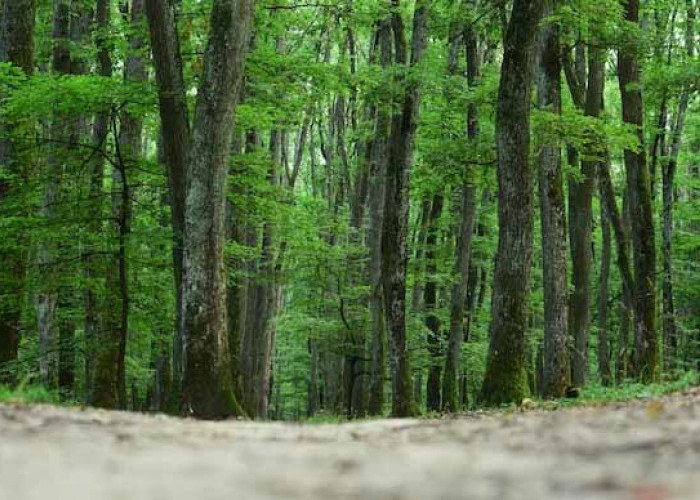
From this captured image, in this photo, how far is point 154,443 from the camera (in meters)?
4.77

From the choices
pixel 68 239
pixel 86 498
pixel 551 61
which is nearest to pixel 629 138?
pixel 551 61

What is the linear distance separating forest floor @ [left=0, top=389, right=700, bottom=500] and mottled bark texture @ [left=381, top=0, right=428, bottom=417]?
9.83 m

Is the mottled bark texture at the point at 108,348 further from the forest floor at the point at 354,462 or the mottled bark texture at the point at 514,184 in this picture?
the forest floor at the point at 354,462

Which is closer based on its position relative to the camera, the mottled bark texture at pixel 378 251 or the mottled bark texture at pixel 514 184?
the mottled bark texture at pixel 514 184

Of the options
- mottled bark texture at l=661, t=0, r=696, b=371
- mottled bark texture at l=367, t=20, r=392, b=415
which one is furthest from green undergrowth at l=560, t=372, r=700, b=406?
mottled bark texture at l=661, t=0, r=696, b=371

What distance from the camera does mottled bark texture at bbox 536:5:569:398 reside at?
1424 cm

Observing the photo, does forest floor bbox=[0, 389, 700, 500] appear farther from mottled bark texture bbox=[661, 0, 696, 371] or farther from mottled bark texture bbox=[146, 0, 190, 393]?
mottled bark texture bbox=[661, 0, 696, 371]

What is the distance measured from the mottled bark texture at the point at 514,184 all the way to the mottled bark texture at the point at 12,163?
26.3 feet

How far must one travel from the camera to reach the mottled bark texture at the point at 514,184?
12023mm

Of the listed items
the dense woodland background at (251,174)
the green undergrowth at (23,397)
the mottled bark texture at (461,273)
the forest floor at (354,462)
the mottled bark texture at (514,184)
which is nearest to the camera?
the forest floor at (354,462)

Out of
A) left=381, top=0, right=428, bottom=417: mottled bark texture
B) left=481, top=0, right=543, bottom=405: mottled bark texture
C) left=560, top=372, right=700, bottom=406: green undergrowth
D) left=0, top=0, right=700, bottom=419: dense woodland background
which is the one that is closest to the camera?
left=560, top=372, right=700, bottom=406: green undergrowth

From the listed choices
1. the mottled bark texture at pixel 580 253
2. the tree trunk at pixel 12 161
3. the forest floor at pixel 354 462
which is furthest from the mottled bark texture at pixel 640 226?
the forest floor at pixel 354 462

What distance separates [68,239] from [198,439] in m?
9.76

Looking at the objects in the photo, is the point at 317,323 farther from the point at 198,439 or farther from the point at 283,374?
the point at 198,439
